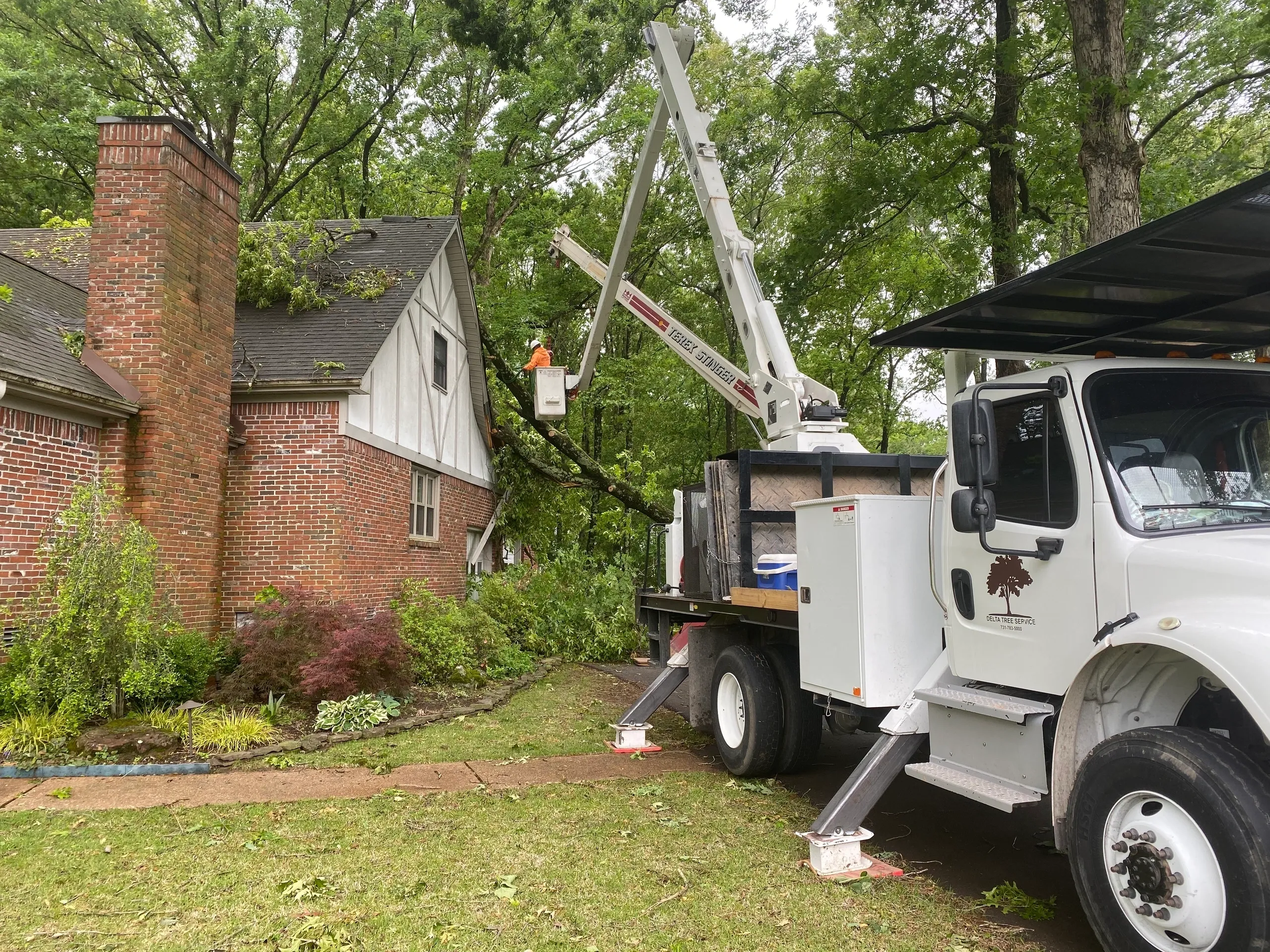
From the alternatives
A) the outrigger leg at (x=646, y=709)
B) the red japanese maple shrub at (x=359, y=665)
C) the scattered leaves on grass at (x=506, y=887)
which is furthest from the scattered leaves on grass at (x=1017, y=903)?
the red japanese maple shrub at (x=359, y=665)

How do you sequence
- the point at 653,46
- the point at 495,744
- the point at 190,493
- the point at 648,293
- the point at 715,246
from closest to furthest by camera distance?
the point at 495,744 < the point at 190,493 < the point at 715,246 < the point at 653,46 < the point at 648,293

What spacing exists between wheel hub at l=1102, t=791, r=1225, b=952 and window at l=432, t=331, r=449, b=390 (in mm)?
13058

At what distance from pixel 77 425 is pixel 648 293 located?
2315cm

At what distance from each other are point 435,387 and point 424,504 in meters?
2.08

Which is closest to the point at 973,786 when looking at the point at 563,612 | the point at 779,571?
the point at 779,571

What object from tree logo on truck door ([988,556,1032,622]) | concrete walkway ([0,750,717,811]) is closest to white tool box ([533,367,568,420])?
concrete walkway ([0,750,717,811])

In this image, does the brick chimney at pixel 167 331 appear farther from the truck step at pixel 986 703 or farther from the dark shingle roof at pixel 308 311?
the truck step at pixel 986 703

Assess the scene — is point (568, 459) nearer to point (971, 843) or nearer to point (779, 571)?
point (779, 571)

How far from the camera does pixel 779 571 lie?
6.32 meters

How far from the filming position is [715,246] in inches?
412

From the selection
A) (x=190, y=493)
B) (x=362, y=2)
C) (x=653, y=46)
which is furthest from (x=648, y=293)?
(x=190, y=493)

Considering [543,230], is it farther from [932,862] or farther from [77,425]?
[932,862]

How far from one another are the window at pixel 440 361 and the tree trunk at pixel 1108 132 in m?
10.1

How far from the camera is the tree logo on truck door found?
412cm
